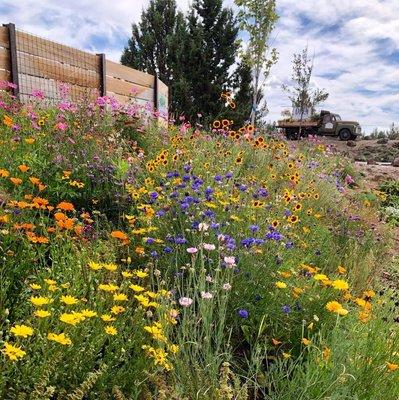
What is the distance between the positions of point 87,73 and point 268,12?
11019 mm

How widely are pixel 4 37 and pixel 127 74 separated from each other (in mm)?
4352

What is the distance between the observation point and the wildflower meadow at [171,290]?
172 cm

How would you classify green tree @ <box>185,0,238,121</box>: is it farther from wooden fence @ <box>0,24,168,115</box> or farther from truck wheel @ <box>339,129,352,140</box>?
truck wheel @ <box>339,129,352,140</box>

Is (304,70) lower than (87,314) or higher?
higher

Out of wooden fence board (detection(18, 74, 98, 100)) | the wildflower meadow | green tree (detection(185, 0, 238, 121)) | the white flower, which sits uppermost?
green tree (detection(185, 0, 238, 121))

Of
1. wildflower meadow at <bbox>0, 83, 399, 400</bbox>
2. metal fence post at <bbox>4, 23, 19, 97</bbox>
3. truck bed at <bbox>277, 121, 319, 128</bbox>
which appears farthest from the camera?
truck bed at <bbox>277, 121, 319, 128</bbox>

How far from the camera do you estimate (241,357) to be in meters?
2.47

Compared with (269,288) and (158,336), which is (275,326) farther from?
(158,336)

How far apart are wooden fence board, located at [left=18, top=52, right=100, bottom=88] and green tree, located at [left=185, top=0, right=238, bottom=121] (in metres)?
9.87

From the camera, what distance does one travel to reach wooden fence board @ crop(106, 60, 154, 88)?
1103cm

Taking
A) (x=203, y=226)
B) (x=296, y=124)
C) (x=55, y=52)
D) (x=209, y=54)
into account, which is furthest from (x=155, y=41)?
(x=203, y=226)

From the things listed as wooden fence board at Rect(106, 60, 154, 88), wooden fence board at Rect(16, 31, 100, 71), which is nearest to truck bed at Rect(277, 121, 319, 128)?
wooden fence board at Rect(106, 60, 154, 88)

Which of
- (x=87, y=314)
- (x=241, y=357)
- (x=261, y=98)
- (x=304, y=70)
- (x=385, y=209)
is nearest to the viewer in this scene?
(x=87, y=314)

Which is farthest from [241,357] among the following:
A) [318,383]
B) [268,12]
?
[268,12]
